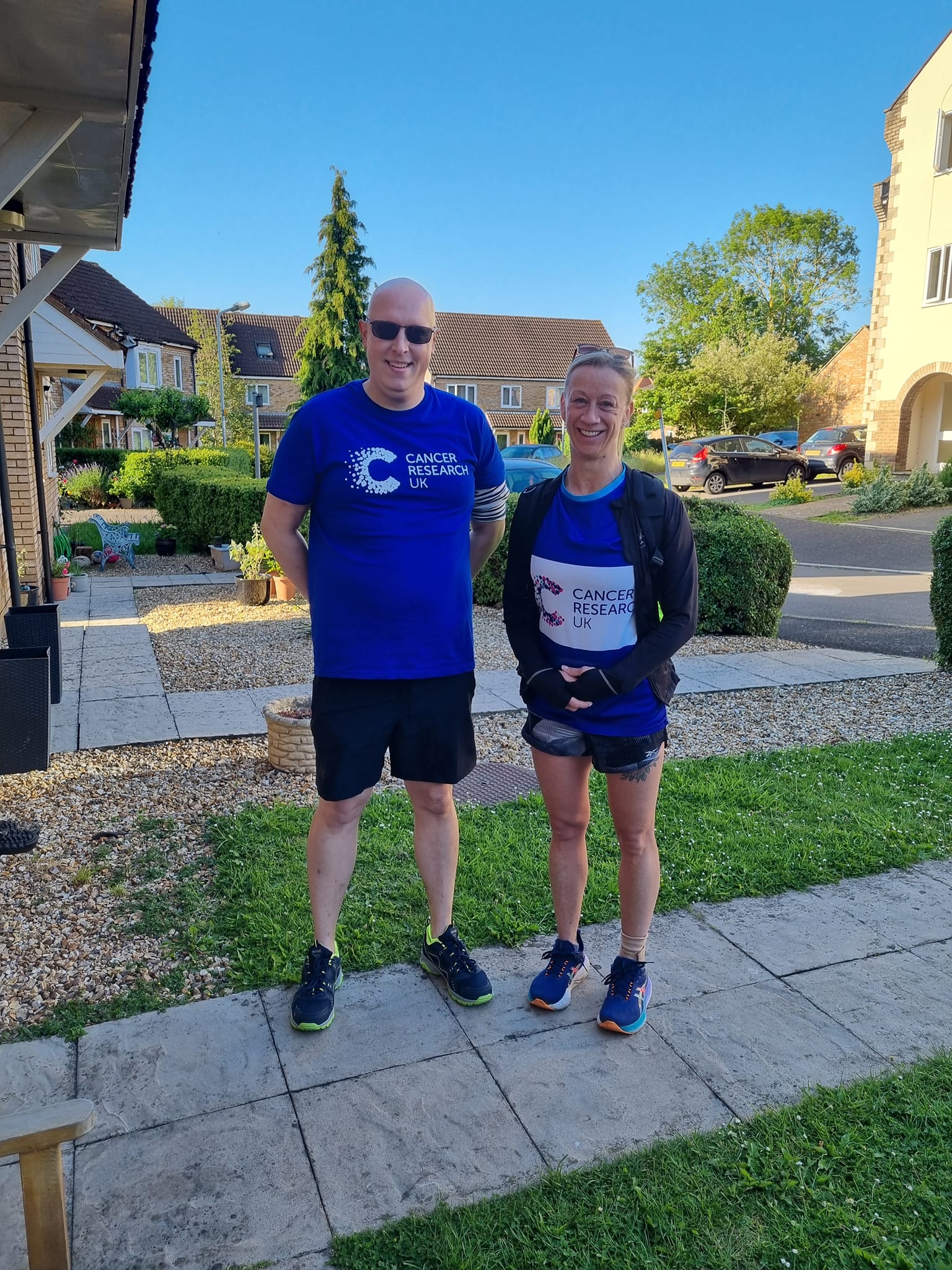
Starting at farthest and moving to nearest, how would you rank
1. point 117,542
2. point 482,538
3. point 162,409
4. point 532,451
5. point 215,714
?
1. point 162,409
2. point 532,451
3. point 117,542
4. point 215,714
5. point 482,538

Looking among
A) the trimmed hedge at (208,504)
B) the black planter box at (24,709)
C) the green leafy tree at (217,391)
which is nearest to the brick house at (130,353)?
the green leafy tree at (217,391)

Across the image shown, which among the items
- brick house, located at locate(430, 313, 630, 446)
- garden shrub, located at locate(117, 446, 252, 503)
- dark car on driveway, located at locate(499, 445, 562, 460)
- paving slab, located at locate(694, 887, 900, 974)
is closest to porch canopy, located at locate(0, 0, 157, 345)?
paving slab, located at locate(694, 887, 900, 974)

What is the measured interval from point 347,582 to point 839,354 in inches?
1603

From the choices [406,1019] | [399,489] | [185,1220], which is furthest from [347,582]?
[185,1220]

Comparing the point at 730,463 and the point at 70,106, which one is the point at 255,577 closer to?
the point at 70,106

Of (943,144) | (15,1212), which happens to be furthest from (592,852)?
(943,144)

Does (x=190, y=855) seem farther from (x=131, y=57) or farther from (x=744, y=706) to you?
(x=744, y=706)

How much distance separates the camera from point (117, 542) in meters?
14.5

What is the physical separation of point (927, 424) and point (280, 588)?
20.8m

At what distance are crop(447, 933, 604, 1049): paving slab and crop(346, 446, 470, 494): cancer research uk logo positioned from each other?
61.9 inches

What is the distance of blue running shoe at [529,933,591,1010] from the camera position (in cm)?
278

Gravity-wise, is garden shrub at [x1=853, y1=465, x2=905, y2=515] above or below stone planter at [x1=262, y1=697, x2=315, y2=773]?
above

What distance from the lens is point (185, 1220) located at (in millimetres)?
2016

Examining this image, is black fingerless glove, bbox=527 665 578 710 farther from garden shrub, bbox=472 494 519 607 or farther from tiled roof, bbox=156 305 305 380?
tiled roof, bbox=156 305 305 380
